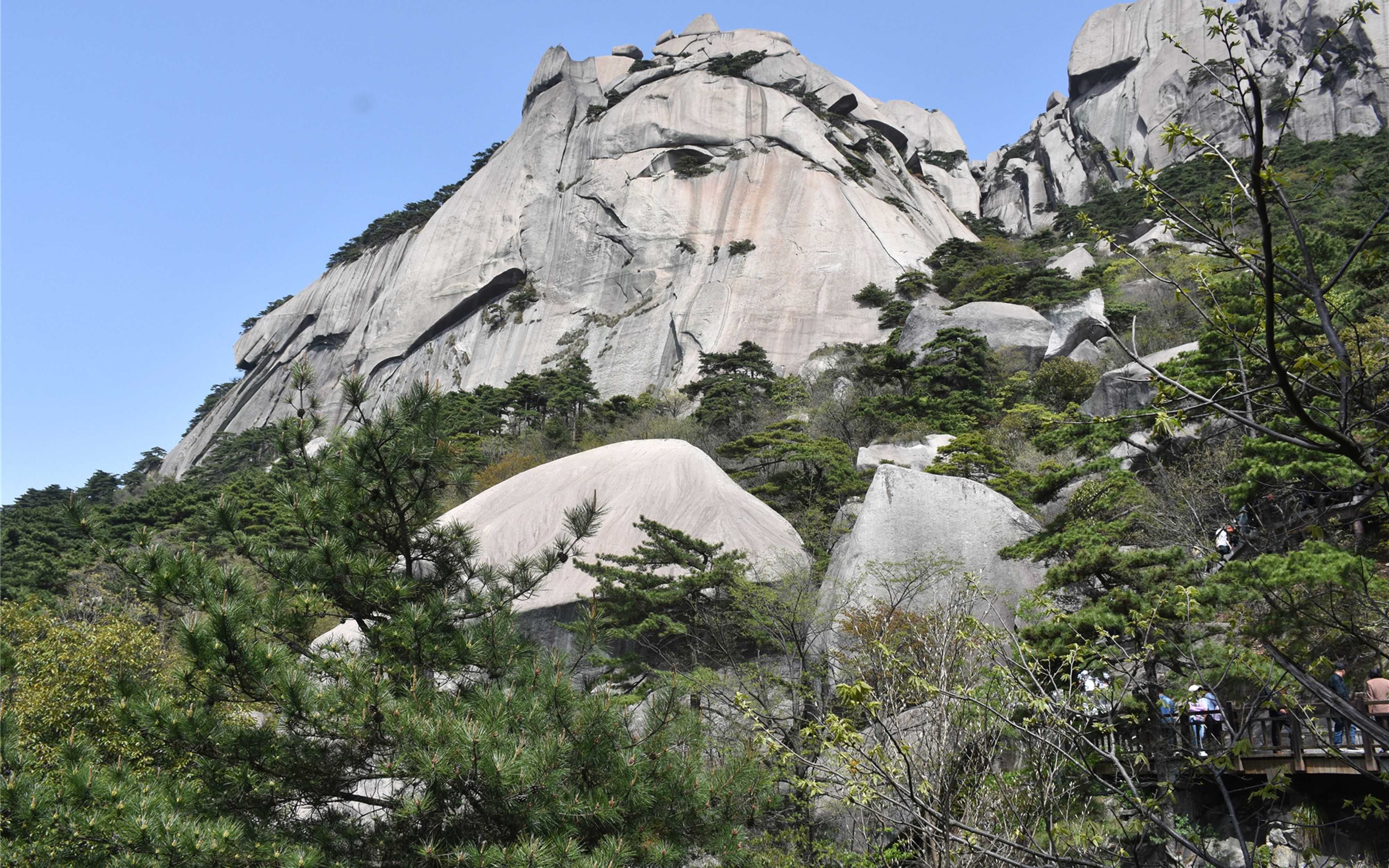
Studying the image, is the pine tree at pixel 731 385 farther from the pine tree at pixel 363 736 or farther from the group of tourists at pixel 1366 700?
the pine tree at pixel 363 736

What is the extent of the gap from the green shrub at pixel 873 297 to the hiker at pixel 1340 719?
28.6 metres

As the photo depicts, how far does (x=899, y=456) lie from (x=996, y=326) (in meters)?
10.0

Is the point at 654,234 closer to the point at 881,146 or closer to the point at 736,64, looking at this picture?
the point at 736,64

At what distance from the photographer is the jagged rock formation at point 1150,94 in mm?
46219

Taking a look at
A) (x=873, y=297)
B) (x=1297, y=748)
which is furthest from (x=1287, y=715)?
(x=873, y=297)

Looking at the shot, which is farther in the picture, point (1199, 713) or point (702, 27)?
point (702, 27)

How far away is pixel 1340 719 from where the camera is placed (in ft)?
21.4

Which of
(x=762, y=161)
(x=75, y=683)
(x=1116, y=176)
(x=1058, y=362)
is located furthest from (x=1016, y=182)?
(x=75, y=683)

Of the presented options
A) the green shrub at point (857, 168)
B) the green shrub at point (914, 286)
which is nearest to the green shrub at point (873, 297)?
the green shrub at point (914, 286)

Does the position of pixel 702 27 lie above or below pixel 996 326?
above

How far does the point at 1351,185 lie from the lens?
34.9m

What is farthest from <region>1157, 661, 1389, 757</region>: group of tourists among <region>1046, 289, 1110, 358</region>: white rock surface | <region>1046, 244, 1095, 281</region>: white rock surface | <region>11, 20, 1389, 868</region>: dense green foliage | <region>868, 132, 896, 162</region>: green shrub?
<region>868, 132, 896, 162</region>: green shrub

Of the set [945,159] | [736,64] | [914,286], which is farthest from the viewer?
[945,159]

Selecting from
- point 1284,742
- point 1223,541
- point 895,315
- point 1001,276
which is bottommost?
point 1284,742
